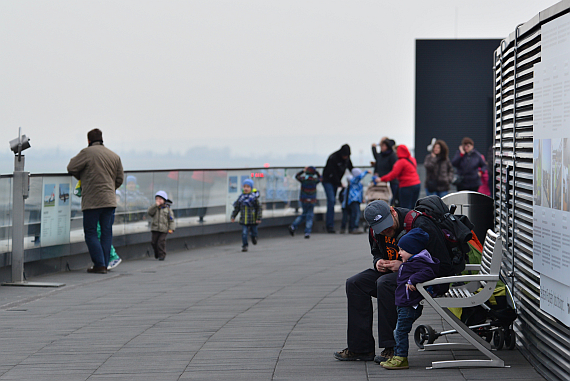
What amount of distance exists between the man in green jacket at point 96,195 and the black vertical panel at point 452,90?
18.5 meters

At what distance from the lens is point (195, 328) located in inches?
284

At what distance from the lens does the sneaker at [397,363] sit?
5578mm

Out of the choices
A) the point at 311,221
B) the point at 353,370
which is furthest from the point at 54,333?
the point at 311,221

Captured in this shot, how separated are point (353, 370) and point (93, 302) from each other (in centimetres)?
397

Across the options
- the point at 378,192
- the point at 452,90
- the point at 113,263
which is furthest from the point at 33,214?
the point at 452,90

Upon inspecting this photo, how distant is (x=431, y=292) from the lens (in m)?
5.70

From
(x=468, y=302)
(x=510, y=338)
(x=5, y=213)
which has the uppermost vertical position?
(x=5, y=213)

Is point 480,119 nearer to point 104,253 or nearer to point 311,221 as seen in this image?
point 311,221

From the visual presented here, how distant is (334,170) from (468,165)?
117 inches

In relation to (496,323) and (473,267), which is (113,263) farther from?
(496,323)

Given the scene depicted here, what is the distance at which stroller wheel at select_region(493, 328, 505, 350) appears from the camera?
6.09 m

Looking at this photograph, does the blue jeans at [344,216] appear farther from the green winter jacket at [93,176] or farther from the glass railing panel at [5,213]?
the glass railing panel at [5,213]

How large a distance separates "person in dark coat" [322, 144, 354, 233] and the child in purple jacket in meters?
12.0

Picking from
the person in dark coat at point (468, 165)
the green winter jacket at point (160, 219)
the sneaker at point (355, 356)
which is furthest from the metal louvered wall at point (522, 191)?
the person in dark coat at point (468, 165)
